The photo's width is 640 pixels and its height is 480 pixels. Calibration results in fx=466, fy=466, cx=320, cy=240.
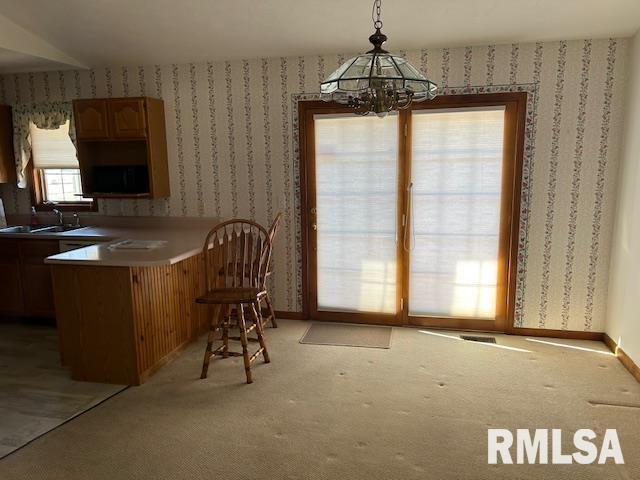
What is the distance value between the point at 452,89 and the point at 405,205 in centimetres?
96

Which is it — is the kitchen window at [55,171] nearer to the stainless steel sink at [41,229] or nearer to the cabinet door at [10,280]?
the stainless steel sink at [41,229]

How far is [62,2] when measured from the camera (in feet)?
10.7

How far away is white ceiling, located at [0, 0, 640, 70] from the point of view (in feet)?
10.0

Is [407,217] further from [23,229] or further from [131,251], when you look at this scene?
[23,229]

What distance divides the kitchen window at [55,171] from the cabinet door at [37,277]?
2.37 feet

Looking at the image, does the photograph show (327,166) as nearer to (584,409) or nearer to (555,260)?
(555,260)

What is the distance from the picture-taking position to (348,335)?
151 inches

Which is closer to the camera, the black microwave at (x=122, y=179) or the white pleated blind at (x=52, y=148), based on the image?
the black microwave at (x=122, y=179)

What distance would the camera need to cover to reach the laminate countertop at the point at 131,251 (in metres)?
2.83

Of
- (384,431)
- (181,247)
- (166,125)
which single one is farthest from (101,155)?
(384,431)

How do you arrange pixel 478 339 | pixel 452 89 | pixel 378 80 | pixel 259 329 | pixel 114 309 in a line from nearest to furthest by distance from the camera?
pixel 378 80 < pixel 114 309 < pixel 259 329 < pixel 452 89 < pixel 478 339

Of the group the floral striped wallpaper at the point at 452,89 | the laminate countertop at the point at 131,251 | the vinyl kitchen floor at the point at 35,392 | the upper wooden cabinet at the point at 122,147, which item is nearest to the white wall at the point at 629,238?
the floral striped wallpaper at the point at 452,89

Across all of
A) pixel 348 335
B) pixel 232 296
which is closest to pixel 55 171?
pixel 232 296

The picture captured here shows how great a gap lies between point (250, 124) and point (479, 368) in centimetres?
266
